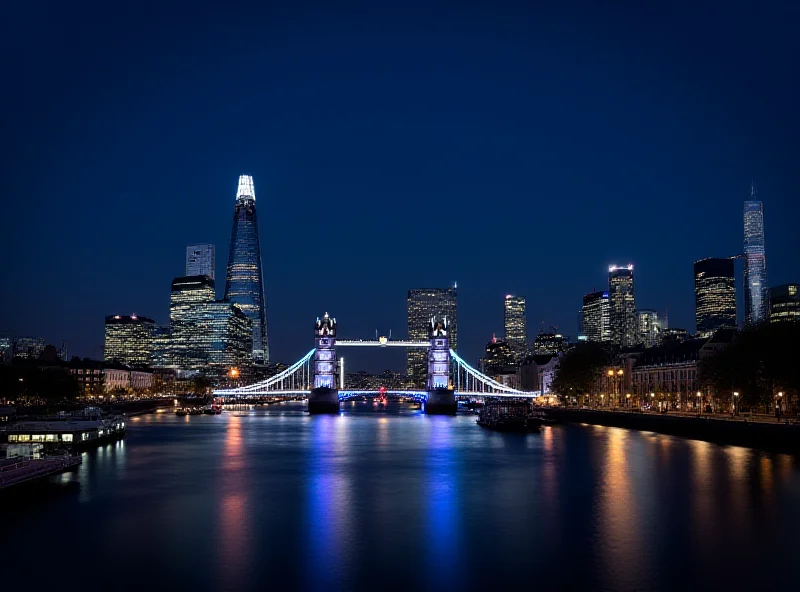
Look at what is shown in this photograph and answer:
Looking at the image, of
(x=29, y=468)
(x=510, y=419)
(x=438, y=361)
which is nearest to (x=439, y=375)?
(x=438, y=361)

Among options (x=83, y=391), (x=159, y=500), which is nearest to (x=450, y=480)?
(x=159, y=500)

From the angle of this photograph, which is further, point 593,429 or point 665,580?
point 593,429

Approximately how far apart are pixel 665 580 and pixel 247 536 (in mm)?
14153

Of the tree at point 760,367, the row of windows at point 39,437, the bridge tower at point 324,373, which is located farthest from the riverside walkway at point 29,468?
the bridge tower at point 324,373

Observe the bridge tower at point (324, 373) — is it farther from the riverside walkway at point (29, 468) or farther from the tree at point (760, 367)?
the riverside walkway at point (29, 468)

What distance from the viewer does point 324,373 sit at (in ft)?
491

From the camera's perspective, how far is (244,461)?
184 feet

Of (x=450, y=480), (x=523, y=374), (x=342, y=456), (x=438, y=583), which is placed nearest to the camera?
(x=438, y=583)

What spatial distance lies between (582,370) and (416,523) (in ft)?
290

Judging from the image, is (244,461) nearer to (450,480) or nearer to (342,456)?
(342,456)

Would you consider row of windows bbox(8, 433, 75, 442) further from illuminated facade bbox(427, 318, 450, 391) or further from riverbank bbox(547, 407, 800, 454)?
illuminated facade bbox(427, 318, 450, 391)

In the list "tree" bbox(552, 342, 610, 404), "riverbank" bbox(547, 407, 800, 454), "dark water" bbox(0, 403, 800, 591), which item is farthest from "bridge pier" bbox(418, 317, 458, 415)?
"dark water" bbox(0, 403, 800, 591)

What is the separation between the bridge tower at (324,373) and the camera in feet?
468

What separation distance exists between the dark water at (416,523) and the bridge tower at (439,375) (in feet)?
280
